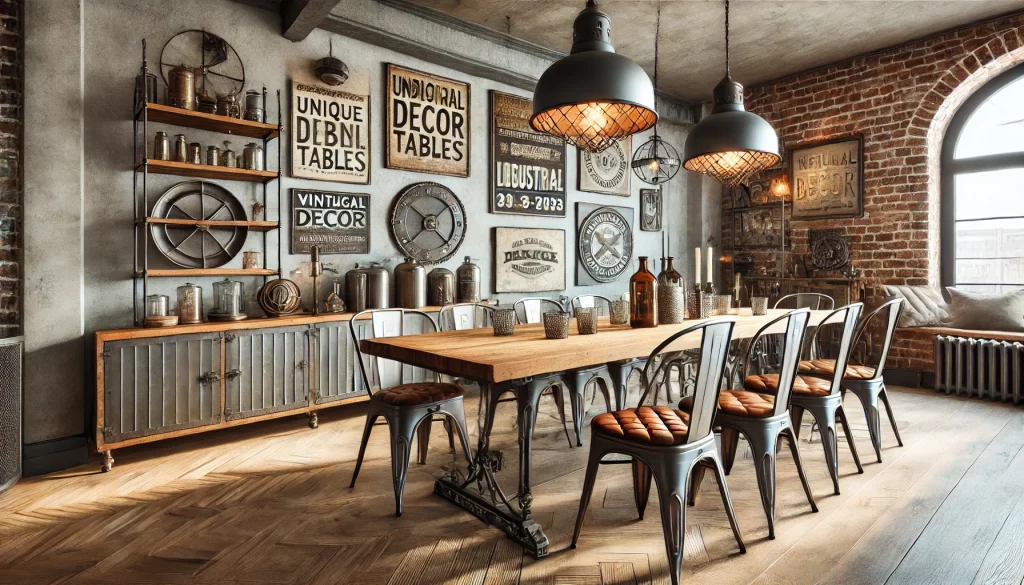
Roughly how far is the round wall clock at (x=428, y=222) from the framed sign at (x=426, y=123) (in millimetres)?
197

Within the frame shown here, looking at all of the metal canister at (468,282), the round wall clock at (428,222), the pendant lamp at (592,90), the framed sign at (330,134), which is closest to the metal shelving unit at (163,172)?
the framed sign at (330,134)

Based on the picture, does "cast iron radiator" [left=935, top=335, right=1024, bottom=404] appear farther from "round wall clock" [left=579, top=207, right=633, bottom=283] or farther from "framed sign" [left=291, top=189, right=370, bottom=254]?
"framed sign" [left=291, top=189, right=370, bottom=254]

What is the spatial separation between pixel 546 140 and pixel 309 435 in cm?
346

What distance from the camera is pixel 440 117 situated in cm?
464

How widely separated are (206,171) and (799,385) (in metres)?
3.64

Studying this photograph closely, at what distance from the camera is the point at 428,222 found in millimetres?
4551

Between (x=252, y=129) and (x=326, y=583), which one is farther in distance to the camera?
(x=252, y=129)

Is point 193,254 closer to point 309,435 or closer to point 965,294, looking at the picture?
point 309,435

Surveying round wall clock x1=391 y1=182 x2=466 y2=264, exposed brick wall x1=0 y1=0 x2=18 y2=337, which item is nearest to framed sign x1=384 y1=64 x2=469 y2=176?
round wall clock x1=391 y1=182 x2=466 y2=264

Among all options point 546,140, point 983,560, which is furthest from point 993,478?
point 546,140

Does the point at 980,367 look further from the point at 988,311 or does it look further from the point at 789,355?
the point at 789,355

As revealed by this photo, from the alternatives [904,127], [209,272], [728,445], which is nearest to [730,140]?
[728,445]

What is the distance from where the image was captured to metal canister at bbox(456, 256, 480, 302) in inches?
180

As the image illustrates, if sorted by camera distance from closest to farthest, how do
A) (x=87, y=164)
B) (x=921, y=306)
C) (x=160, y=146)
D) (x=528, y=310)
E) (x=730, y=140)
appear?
(x=730, y=140)
(x=87, y=164)
(x=160, y=146)
(x=528, y=310)
(x=921, y=306)
